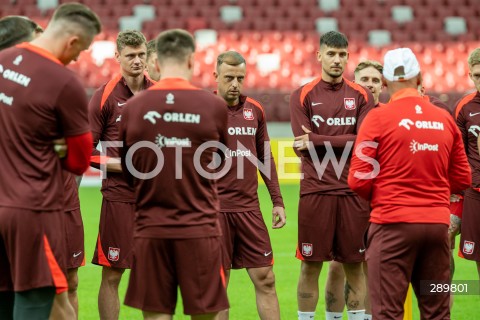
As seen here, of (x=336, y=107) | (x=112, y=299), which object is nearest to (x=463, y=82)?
(x=336, y=107)

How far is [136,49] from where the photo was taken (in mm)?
6715

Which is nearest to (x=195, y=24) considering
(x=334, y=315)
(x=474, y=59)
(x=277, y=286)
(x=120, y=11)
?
(x=120, y=11)

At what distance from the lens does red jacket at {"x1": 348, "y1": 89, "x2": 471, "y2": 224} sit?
5.17 m

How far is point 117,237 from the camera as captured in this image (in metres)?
6.71

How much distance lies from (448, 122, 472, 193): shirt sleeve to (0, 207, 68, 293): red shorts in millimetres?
2583

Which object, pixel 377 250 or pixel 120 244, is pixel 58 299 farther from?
pixel 377 250

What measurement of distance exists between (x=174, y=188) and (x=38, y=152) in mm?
808

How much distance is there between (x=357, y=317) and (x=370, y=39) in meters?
16.2

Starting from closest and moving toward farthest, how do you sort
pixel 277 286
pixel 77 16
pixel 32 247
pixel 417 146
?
pixel 32 247
pixel 77 16
pixel 417 146
pixel 277 286

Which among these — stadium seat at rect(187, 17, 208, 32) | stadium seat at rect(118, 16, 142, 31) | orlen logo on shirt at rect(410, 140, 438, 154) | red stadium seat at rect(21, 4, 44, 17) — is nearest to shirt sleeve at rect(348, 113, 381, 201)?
orlen logo on shirt at rect(410, 140, 438, 154)

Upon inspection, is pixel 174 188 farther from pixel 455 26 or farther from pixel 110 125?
pixel 455 26

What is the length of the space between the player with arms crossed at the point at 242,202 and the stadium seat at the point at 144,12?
15799 millimetres

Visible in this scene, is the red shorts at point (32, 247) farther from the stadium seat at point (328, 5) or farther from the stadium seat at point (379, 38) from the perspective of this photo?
the stadium seat at point (328, 5)

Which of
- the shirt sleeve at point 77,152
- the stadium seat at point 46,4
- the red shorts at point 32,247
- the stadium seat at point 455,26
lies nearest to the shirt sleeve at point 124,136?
the shirt sleeve at point 77,152
